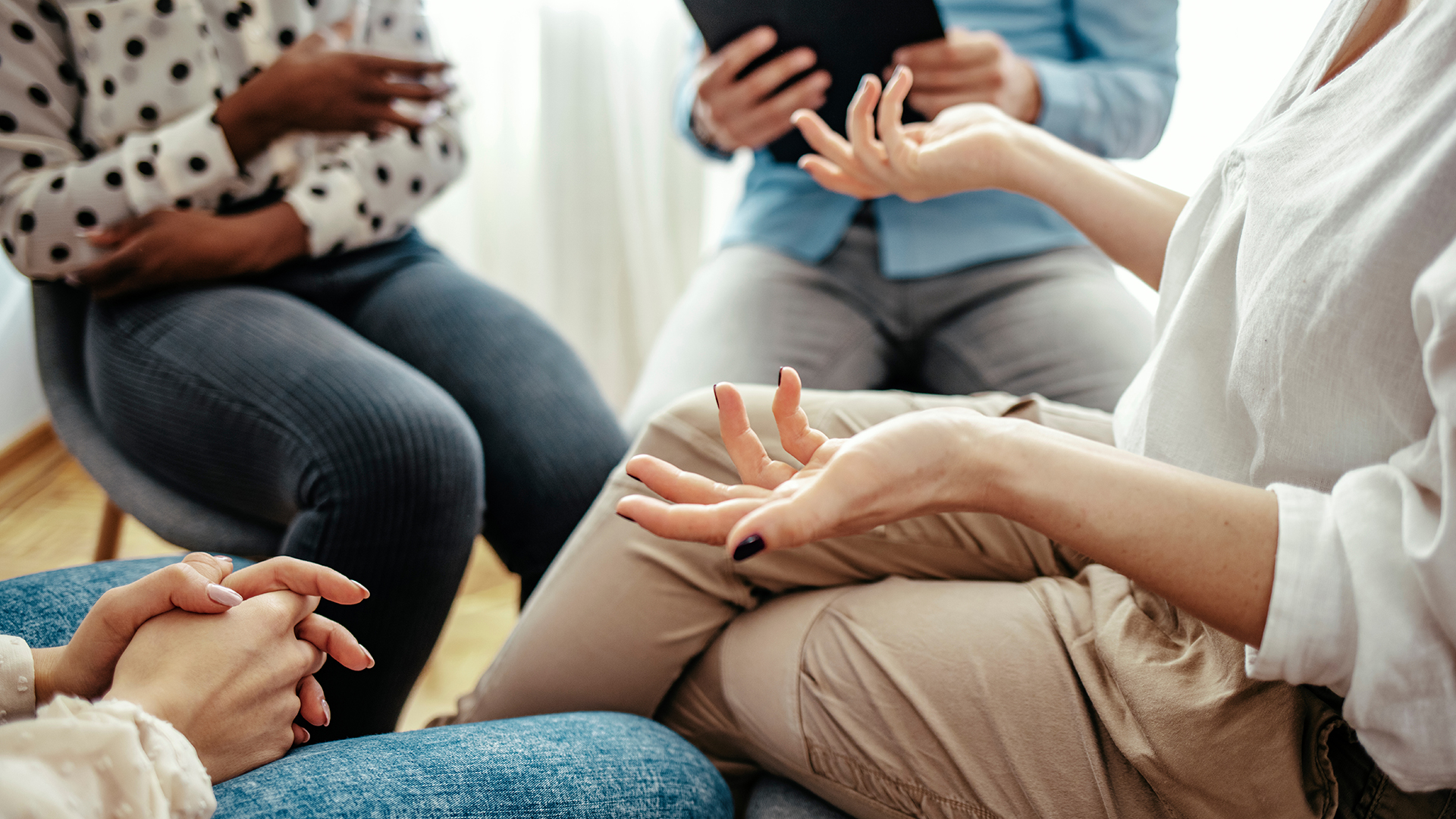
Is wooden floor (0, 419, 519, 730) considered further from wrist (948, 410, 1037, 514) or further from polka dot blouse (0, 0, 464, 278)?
wrist (948, 410, 1037, 514)

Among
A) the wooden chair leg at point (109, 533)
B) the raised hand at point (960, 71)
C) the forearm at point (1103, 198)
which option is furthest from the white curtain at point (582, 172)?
the forearm at point (1103, 198)

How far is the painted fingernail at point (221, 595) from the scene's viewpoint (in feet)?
1.37

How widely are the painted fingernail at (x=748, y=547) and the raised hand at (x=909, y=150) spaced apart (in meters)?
0.45

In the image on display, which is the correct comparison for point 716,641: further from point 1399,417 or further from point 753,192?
point 753,192

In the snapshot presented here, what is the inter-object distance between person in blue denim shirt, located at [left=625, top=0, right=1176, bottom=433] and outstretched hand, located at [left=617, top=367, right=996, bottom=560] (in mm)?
445

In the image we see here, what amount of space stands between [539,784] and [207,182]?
27.4 inches

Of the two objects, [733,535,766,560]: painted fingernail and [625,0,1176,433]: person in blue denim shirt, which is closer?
[733,535,766,560]: painted fingernail

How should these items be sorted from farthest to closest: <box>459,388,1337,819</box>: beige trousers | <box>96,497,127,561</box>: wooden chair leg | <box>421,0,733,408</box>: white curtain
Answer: <box>421,0,733,408</box>: white curtain < <box>96,497,127,561</box>: wooden chair leg < <box>459,388,1337,819</box>: beige trousers

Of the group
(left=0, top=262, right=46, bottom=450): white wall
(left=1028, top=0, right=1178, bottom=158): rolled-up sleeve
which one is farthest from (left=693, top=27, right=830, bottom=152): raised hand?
(left=0, top=262, right=46, bottom=450): white wall

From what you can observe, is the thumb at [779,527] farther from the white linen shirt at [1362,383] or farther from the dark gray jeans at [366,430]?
the dark gray jeans at [366,430]

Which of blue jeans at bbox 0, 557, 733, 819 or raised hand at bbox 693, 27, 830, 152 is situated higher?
raised hand at bbox 693, 27, 830, 152

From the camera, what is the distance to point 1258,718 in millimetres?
458

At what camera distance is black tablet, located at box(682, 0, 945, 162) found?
85 cm

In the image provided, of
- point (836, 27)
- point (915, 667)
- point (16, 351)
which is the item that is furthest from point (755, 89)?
point (16, 351)
